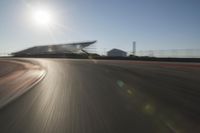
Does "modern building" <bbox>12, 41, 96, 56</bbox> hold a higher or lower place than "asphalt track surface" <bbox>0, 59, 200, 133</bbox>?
lower

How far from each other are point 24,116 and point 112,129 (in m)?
2.21

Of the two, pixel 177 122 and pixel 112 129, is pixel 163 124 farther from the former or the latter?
pixel 112 129

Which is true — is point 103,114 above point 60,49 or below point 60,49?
above

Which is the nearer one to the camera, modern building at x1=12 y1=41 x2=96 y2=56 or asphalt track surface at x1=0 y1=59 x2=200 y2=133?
asphalt track surface at x1=0 y1=59 x2=200 y2=133

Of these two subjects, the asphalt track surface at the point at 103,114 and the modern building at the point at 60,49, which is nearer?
→ the asphalt track surface at the point at 103,114

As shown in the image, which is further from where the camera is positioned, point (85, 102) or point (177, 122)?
point (85, 102)

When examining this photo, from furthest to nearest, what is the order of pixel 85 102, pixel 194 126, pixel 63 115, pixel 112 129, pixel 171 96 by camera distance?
1. pixel 171 96
2. pixel 85 102
3. pixel 63 115
4. pixel 194 126
5. pixel 112 129

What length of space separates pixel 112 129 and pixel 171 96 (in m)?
4.41

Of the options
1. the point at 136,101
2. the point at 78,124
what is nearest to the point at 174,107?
the point at 136,101

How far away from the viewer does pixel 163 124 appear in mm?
5418

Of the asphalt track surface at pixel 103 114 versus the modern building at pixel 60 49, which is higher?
the asphalt track surface at pixel 103 114

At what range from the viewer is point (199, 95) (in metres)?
9.05

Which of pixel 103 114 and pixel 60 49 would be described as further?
pixel 60 49

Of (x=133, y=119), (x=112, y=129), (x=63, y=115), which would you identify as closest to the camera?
(x=112, y=129)
